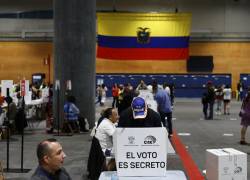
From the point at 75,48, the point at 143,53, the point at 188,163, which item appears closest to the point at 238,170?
the point at 188,163

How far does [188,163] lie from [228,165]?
2.94 meters

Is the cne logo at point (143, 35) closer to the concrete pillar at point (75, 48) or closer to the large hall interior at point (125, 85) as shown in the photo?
the large hall interior at point (125, 85)

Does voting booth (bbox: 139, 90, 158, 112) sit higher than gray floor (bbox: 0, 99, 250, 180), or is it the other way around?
voting booth (bbox: 139, 90, 158, 112)

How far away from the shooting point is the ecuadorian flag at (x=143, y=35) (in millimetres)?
27859

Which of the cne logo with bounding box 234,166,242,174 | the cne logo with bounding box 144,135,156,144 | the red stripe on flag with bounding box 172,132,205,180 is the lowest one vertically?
the red stripe on flag with bounding box 172,132,205,180

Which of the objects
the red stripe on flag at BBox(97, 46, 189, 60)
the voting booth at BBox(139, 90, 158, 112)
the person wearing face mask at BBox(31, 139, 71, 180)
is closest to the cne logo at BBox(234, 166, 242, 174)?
the person wearing face mask at BBox(31, 139, 71, 180)

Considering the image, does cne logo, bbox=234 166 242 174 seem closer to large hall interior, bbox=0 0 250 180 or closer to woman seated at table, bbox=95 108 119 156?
large hall interior, bbox=0 0 250 180

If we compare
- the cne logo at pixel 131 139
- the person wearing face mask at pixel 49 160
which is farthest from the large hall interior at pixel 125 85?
the person wearing face mask at pixel 49 160

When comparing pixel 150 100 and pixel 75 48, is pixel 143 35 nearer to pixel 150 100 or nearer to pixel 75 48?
pixel 75 48

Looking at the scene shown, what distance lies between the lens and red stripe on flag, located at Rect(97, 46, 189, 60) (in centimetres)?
2991

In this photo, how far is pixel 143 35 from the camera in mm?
30562

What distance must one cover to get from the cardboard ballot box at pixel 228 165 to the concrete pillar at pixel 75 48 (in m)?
10.4

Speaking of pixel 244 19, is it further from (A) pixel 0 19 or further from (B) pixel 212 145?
(B) pixel 212 145

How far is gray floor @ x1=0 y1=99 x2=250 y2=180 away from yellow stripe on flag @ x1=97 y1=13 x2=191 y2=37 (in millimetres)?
5444
